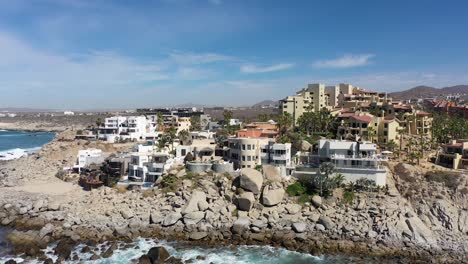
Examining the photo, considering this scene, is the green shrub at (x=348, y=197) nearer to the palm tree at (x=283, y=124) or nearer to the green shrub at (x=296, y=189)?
the green shrub at (x=296, y=189)

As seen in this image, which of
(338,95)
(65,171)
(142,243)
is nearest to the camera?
(142,243)

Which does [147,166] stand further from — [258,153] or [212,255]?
[212,255]

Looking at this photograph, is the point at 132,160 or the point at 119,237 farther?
the point at 132,160

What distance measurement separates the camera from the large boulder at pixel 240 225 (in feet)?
148

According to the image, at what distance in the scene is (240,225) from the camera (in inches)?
1797

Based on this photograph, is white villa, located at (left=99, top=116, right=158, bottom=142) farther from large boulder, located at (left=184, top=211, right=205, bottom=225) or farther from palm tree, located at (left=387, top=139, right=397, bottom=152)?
palm tree, located at (left=387, top=139, right=397, bottom=152)

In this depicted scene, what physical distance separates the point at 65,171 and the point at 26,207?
1981 centimetres

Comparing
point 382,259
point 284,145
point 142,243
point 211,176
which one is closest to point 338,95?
point 284,145

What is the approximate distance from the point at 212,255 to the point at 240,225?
21.2 feet

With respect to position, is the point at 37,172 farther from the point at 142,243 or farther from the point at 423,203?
the point at 423,203

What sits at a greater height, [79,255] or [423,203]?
[423,203]

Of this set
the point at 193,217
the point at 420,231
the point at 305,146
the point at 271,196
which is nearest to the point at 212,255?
the point at 193,217

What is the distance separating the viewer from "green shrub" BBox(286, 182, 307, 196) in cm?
5161

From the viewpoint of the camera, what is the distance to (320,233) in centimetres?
4462
